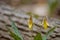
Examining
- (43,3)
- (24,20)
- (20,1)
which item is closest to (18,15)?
(24,20)

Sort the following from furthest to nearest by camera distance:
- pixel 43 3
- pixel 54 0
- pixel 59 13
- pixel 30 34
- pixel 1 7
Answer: pixel 43 3 → pixel 59 13 → pixel 54 0 → pixel 1 7 → pixel 30 34

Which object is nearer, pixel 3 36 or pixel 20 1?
pixel 3 36

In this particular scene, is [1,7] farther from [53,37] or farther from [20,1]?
[20,1]

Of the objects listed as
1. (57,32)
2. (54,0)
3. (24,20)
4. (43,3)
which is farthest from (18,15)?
(43,3)

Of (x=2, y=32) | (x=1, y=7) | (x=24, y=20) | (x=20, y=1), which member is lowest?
(x=2, y=32)

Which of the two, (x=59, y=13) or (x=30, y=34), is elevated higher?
(x=59, y=13)

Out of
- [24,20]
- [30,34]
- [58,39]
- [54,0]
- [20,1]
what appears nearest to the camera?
[58,39]

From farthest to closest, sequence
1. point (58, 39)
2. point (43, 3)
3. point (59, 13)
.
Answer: point (43, 3) < point (59, 13) < point (58, 39)

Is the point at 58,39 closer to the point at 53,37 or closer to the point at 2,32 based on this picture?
the point at 53,37

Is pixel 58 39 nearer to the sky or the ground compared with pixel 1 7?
nearer to the ground
